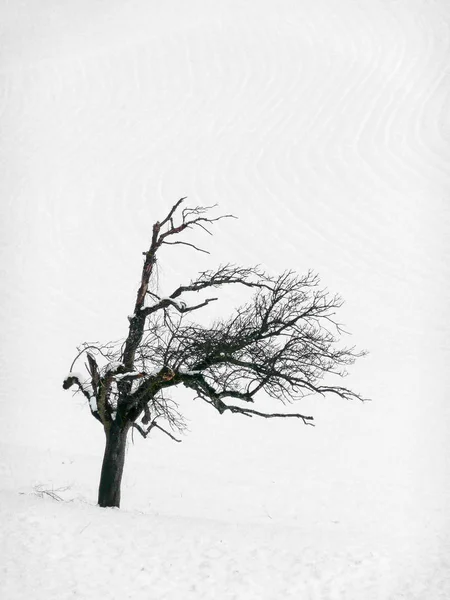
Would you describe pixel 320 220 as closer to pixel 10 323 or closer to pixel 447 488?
pixel 10 323

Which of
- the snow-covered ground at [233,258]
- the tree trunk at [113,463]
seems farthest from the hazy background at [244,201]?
the tree trunk at [113,463]

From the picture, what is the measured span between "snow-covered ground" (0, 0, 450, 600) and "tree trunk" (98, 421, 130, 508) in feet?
1.88

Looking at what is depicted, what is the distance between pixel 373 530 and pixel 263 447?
282 inches

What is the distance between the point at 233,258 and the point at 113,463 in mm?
27685

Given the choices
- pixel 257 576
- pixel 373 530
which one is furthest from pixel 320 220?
pixel 257 576

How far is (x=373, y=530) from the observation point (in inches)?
511

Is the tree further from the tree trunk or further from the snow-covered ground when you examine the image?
the snow-covered ground

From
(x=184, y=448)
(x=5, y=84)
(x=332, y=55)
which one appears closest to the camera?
(x=184, y=448)

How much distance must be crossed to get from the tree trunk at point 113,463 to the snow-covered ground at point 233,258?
1.88ft

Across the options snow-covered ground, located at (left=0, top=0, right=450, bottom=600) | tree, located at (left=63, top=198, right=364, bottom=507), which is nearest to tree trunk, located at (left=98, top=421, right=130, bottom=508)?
tree, located at (left=63, top=198, right=364, bottom=507)

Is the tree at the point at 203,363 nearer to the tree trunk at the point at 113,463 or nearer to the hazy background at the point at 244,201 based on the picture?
the tree trunk at the point at 113,463

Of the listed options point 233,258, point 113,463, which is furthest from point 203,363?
point 233,258

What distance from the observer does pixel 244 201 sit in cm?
4691

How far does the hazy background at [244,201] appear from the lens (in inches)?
750
